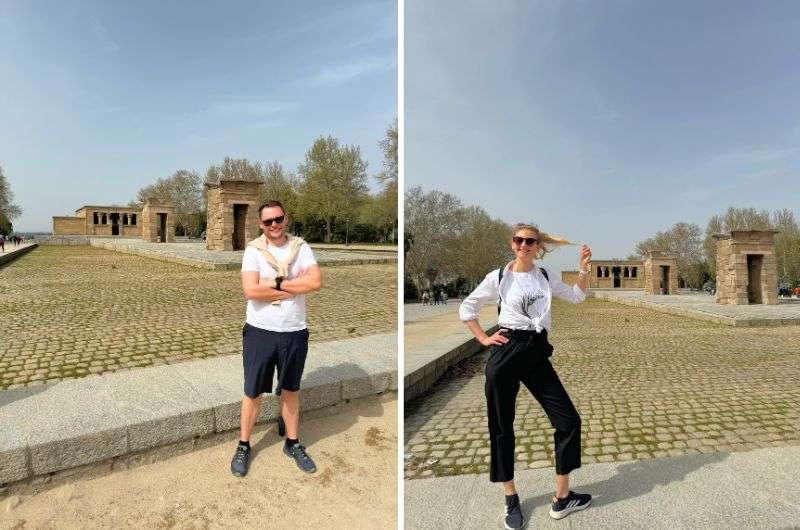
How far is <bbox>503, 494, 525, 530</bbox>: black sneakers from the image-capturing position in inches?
101

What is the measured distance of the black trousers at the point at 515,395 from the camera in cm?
253

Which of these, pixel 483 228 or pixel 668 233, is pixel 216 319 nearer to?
pixel 483 228

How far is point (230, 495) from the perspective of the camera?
2.75 m

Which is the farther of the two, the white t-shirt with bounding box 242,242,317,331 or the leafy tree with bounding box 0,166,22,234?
the leafy tree with bounding box 0,166,22,234

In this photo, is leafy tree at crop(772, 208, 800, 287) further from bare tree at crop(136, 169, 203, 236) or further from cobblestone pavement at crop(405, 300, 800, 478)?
bare tree at crop(136, 169, 203, 236)

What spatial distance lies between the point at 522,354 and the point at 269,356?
1.53m

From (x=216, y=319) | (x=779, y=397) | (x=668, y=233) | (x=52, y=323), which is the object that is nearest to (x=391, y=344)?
(x=216, y=319)

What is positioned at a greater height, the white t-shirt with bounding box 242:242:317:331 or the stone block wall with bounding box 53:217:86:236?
the stone block wall with bounding box 53:217:86:236

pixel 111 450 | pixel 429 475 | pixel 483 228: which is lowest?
pixel 429 475

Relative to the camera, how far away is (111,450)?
9.62ft

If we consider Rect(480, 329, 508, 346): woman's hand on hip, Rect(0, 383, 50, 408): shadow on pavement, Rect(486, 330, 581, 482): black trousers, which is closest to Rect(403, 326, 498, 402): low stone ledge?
Rect(486, 330, 581, 482): black trousers

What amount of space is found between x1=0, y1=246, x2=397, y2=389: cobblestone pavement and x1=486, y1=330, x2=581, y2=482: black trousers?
11.1 ft

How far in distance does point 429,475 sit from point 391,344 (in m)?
2.34

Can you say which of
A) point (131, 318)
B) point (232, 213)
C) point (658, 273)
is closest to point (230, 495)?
point (131, 318)
